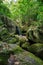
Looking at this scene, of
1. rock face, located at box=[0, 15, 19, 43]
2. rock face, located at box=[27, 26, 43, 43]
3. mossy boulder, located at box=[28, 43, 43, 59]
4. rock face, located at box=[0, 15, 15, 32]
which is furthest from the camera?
rock face, located at box=[0, 15, 15, 32]

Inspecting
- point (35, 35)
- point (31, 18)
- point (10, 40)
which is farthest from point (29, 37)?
point (31, 18)

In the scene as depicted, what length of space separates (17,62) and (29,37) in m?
6.31

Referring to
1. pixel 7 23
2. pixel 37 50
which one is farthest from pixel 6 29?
pixel 37 50

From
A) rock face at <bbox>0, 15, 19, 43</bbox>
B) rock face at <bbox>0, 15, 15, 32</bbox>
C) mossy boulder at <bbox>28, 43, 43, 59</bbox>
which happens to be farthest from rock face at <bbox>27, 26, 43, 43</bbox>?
rock face at <bbox>0, 15, 15, 32</bbox>

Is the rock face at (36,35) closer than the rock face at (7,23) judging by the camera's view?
Yes

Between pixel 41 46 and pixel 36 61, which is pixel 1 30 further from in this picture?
pixel 36 61

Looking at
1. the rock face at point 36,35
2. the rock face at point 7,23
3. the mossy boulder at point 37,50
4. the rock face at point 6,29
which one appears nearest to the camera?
the mossy boulder at point 37,50

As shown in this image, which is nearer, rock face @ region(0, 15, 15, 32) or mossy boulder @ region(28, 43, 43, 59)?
mossy boulder @ region(28, 43, 43, 59)

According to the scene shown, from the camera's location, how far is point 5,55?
11695mm

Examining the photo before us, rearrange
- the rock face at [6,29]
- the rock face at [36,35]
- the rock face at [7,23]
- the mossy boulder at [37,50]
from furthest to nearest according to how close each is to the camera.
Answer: the rock face at [7,23] < the rock face at [6,29] < the rock face at [36,35] < the mossy boulder at [37,50]

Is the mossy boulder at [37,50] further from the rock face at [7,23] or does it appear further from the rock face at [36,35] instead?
the rock face at [7,23]

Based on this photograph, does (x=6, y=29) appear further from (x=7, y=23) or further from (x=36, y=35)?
(x=36, y=35)

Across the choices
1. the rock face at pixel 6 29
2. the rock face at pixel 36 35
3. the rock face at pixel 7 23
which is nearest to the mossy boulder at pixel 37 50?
the rock face at pixel 36 35

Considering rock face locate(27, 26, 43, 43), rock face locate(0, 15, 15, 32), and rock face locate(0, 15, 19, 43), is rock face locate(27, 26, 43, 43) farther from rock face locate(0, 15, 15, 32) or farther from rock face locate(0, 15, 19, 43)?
rock face locate(0, 15, 15, 32)
